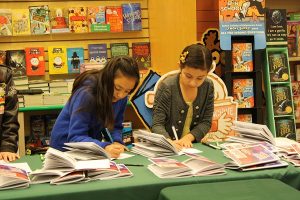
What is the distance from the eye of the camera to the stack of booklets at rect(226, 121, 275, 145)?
2326mm

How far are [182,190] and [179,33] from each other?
2.46 meters

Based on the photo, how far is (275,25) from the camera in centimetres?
414

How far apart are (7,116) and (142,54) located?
2166mm

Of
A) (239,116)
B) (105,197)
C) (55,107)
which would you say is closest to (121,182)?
(105,197)

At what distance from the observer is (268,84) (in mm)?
4152

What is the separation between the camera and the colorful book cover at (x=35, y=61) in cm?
407

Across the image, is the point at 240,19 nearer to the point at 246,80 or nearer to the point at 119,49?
the point at 246,80

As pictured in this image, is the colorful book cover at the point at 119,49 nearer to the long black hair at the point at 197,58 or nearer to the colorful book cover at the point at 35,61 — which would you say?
the colorful book cover at the point at 35,61

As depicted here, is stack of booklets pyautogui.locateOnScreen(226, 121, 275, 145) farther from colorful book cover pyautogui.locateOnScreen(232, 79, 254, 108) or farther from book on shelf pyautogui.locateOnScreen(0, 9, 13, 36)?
book on shelf pyautogui.locateOnScreen(0, 9, 13, 36)

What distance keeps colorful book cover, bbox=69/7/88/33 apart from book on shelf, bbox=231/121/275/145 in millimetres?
2215

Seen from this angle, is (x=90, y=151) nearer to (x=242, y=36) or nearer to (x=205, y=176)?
(x=205, y=176)

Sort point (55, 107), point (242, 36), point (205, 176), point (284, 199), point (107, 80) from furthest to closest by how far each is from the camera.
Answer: point (242, 36) → point (55, 107) → point (107, 80) → point (205, 176) → point (284, 199)

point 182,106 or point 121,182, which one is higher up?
point 182,106

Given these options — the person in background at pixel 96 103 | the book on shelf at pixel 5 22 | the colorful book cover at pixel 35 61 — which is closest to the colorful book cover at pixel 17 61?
the colorful book cover at pixel 35 61
